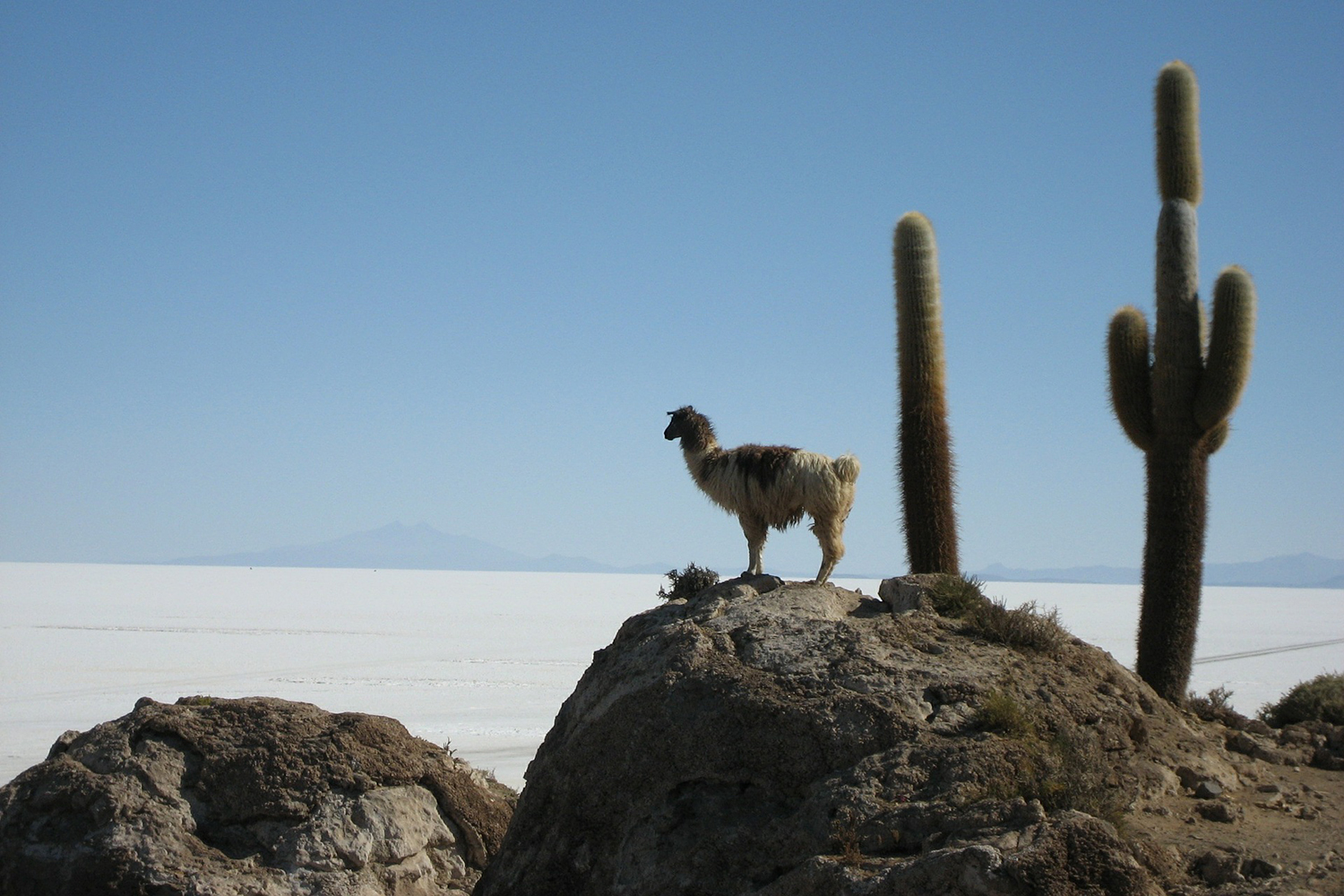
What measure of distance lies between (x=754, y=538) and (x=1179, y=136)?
370 inches

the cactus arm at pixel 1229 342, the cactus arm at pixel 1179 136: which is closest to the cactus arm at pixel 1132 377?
the cactus arm at pixel 1229 342

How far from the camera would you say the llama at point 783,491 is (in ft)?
34.2

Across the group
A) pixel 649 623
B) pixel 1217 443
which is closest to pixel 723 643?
pixel 649 623

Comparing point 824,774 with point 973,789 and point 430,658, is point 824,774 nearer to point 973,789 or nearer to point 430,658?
point 973,789

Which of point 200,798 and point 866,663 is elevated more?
point 866,663

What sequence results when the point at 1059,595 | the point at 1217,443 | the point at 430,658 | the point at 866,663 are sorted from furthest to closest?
the point at 1059,595
the point at 430,658
the point at 1217,443
the point at 866,663

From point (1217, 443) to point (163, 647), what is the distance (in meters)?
31.9

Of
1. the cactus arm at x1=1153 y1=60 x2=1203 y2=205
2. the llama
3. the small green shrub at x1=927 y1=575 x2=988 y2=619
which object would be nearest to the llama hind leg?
the llama

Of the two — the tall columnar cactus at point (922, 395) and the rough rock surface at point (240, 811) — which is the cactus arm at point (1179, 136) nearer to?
the tall columnar cactus at point (922, 395)

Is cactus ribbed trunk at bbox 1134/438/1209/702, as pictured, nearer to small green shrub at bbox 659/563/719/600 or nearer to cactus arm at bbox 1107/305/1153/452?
cactus arm at bbox 1107/305/1153/452

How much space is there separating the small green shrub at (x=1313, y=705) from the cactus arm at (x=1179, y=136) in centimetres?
643

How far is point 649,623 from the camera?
951cm

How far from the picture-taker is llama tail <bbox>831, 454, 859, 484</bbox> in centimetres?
1050

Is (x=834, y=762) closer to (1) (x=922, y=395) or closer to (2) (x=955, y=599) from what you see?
(2) (x=955, y=599)
